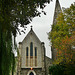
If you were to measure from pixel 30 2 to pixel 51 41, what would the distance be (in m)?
14.3

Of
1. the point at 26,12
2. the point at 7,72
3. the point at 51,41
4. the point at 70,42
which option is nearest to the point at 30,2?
the point at 26,12

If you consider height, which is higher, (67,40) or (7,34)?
(67,40)

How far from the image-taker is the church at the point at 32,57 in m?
26.8

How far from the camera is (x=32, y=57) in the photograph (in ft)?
91.2

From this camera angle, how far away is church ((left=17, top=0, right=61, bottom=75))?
1056 inches

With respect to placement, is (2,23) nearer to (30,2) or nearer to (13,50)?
(13,50)

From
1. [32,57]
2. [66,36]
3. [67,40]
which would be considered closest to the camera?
[67,40]

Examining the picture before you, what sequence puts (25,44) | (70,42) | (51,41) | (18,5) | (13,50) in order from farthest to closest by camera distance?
(25,44), (51,41), (70,42), (18,5), (13,50)

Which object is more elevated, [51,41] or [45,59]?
[51,41]

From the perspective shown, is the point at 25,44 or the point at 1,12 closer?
the point at 1,12

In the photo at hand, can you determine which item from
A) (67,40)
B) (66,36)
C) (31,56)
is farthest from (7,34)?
(31,56)

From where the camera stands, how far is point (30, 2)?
8805 mm

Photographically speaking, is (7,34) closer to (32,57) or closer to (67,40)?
(67,40)

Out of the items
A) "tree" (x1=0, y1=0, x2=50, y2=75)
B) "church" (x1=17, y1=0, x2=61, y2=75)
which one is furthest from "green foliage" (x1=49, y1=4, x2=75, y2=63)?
"tree" (x1=0, y1=0, x2=50, y2=75)
